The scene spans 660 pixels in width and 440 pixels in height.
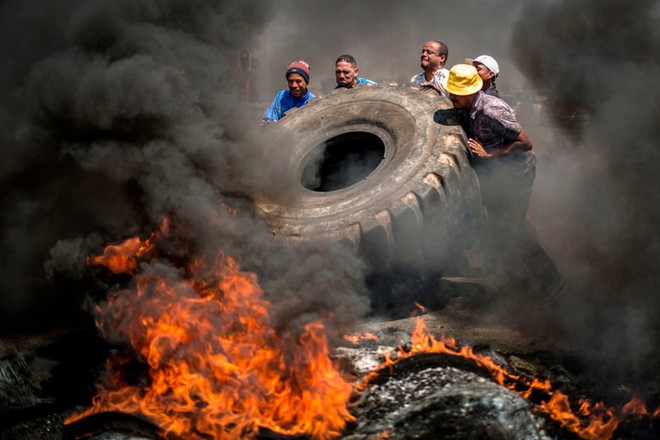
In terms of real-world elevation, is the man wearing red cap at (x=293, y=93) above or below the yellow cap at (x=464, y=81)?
above

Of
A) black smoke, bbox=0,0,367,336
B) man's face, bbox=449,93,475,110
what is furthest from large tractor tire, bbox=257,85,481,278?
black smoke, bbox=0,0,367,336

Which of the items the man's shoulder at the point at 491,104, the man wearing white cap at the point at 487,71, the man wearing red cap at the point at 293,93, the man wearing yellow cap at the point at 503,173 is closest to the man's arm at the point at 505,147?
the man wearing yellow cap at the point at 503,173

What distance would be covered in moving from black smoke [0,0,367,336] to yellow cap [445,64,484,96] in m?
1.93

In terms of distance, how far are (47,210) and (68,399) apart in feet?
6.62

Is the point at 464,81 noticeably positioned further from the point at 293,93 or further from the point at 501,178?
the point at 293,93

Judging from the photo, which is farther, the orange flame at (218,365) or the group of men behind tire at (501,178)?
the group of men behind tire at (501,178)

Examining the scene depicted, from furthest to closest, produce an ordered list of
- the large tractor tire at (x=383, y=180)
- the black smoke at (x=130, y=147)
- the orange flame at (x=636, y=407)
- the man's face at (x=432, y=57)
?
the man's face at (x=432, y=57) < the large tractor tire at (x=383, y=180) < the black smoke at (x=130, y=147) < the orange flame at (x=636, y=407)

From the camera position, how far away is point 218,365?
3.45m

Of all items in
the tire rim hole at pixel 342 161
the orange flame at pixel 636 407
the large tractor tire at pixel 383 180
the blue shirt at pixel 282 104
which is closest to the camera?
the orange flame at pixel 636 407

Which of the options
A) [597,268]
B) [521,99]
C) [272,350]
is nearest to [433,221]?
[272,350]

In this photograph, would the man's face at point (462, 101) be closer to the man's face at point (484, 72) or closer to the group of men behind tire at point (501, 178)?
the group of men behind tire at point (501, 178)

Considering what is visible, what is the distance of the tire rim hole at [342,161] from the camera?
19.6ft

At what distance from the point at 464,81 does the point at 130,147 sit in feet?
9.99

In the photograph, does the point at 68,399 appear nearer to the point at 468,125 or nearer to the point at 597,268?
the point at 468,125
